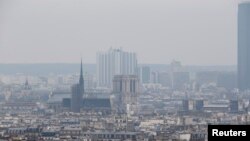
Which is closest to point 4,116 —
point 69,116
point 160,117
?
point 69,116

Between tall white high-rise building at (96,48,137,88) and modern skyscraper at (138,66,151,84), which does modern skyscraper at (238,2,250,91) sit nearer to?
modern skyscraper at (138,66,151,84)

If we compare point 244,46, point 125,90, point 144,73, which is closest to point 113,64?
point 125,90

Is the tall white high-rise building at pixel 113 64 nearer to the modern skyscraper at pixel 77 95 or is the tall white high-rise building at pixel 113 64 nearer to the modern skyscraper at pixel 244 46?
the modern skyscraper at pixel 77 95

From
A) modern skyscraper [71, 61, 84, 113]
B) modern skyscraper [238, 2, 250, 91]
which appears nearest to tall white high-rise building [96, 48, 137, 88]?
modern skyscraper [71, 61, 84, 113]

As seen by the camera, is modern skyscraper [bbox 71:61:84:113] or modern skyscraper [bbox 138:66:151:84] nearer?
modern skyscraper [bbox 71:61:84:113]

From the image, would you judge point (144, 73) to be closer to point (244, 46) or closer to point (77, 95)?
point (77, 95)
